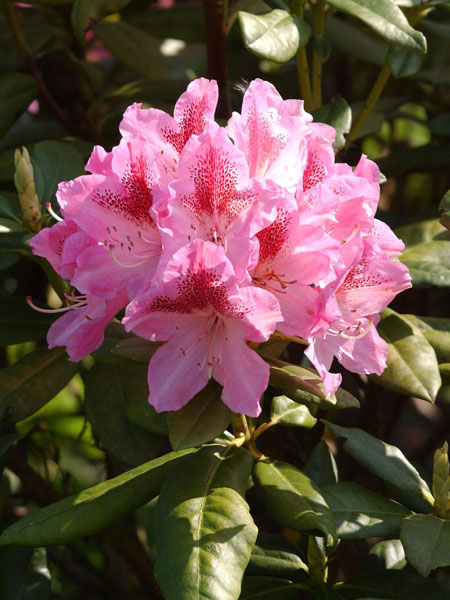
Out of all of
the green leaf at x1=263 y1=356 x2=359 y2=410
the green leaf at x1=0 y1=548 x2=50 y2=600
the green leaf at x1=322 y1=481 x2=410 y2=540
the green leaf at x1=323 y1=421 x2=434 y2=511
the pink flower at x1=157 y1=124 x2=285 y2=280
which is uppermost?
the pink flower at x1=157 y1=124 x2=285 y2=280

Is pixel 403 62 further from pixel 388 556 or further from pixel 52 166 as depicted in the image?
pixel 388 556

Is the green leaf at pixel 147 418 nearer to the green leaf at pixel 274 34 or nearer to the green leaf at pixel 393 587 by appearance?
the green leaf at pixel 393 587

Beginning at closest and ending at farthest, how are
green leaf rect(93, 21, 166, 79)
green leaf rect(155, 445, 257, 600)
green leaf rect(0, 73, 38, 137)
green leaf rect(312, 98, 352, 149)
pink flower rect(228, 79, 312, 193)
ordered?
green leaf rect(155, 445, 257, 600) < pink flower rect(228, 79, 312, 193) < green leaf rect(312, 98, 352, 149) < green leaf rect(0, 73, 38, 137) < green leaf rect(93, 21, 166, 79)

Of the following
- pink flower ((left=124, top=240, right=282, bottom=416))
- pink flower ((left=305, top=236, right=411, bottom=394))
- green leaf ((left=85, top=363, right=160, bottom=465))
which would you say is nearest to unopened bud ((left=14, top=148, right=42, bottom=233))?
green leaf ((left=85, top=363, right=160, bottom=465))

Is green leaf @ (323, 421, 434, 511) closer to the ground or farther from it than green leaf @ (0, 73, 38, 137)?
farther from it

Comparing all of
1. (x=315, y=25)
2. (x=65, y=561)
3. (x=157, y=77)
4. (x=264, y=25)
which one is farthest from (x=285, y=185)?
(x=65, y=561)

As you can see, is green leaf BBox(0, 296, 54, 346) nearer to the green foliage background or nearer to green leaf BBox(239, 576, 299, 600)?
the green foliage background

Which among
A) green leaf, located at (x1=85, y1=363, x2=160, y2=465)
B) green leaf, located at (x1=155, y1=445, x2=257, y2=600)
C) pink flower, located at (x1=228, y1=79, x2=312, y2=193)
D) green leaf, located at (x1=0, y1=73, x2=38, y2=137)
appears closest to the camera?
green leaf, located at (x1=155, y1=445, x2=257, y2=600)
